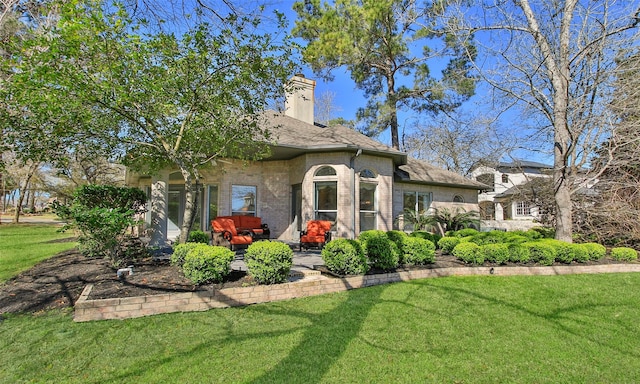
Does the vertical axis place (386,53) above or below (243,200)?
above

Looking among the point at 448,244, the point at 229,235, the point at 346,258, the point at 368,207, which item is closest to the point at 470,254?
the point at 448,244

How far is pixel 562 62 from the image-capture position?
9977mm

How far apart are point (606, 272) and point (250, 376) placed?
8661 mm

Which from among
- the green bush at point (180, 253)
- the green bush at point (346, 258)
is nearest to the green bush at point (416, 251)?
the green bush at point (346, 258)

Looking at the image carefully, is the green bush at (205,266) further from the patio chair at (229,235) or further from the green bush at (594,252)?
the green bush at (594,252)

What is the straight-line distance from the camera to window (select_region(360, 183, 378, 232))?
11.3 meters

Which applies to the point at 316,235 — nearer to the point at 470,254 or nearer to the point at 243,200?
the point at 243,200

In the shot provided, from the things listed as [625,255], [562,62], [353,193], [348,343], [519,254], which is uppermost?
[562,62]

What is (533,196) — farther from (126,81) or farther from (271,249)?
(126,81)

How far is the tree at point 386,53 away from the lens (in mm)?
14523

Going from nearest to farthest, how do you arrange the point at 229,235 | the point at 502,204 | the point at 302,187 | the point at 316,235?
the point at 229,235 < the point at 316,235 < the point at 302,187 < the point at 502,204

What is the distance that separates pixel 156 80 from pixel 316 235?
19.9 ft

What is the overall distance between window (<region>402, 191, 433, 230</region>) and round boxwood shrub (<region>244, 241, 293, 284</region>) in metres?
9.09

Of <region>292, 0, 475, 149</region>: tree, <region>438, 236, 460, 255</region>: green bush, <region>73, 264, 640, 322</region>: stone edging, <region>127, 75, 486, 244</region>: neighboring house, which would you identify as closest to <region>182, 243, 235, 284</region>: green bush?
<region>73, 264, 640, 322</region>: stone edging
